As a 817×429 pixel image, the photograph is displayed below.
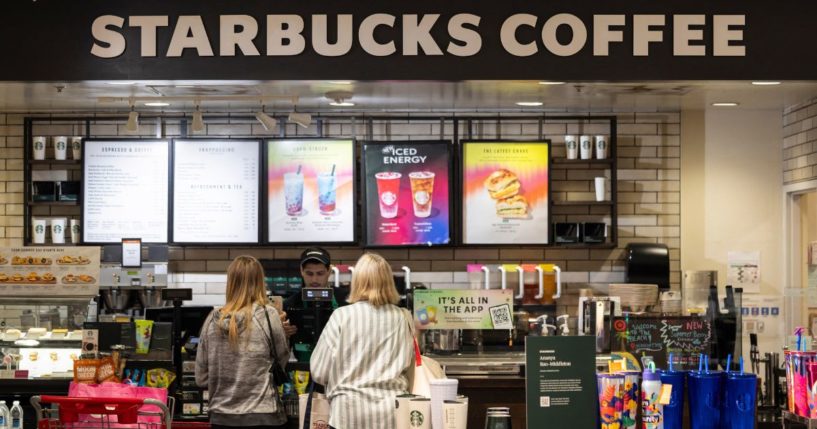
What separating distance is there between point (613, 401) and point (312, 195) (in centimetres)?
488

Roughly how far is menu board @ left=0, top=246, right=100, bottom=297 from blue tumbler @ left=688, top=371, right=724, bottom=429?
12.2ft

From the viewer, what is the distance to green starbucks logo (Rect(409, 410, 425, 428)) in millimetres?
3875

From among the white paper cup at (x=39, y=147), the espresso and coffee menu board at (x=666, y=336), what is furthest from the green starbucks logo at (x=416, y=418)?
the white paper cup at (x=39, y=147)

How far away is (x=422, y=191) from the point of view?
8.62 meters

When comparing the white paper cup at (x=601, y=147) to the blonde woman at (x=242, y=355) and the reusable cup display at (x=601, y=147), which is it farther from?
the blonde woman at (x=242, y=355)

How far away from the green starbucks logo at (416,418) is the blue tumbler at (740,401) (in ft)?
3.68

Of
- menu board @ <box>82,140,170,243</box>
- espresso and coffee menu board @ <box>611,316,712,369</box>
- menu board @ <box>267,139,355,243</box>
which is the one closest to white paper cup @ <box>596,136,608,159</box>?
menu board @ <box>267,139,355,243</box>

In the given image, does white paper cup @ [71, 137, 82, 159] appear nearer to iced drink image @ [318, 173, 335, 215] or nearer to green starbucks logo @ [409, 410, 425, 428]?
iced drink image @ [318, 173, 335, 215]

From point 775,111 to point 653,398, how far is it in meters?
5.37

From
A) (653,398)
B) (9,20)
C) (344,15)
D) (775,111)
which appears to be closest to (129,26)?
(9,20)

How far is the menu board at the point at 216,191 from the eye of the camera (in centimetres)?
859

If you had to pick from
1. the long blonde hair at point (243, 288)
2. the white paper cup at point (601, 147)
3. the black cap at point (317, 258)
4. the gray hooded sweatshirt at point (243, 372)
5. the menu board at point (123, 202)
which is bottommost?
the gray hooded sweatshirt at point (243, 372)

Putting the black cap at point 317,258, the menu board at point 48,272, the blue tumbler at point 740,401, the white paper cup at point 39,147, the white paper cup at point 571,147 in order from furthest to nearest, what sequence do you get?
the white paper cup at point 39,147 < the white paper cup at point 571,147 < the black cap at point 317,258 < the menu board at point 48,272 < the blue tumbler at point 740,401

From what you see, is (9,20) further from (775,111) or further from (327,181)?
(775,111)
